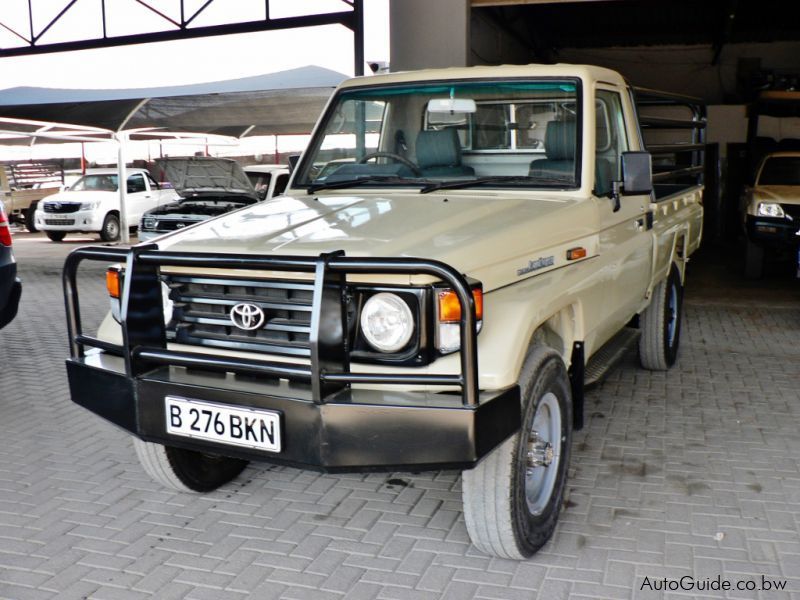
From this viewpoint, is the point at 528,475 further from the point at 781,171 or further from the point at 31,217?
the point at 31,217

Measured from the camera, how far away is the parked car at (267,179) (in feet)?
38.3

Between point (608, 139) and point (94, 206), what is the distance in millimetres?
15454

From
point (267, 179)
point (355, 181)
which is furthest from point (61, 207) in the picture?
point (355, 181)

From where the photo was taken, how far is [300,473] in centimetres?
420

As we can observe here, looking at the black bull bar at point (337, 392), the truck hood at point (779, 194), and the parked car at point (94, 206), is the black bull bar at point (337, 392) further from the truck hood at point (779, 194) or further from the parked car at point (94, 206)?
the parked car at point (94, 206)

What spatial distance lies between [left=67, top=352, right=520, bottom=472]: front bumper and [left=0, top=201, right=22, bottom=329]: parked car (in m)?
3.32

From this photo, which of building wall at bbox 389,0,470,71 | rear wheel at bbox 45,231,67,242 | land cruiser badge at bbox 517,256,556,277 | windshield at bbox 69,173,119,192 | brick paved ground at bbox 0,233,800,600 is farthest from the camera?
windshield at bbox 69,173,119,192

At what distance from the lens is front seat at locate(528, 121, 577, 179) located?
3.92m

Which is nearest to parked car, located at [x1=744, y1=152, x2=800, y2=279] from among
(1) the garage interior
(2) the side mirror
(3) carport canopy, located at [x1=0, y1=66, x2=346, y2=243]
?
(1) the garage interior

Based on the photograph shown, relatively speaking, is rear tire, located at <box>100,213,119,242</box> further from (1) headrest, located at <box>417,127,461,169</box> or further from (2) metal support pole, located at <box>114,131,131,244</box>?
(1) headrest, located at <box>417,127,461,169</box>

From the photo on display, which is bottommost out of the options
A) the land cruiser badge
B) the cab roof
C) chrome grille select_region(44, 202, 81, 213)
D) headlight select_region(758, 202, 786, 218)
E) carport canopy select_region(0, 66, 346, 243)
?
chrome grille select_region(44, 202, 81, 213)

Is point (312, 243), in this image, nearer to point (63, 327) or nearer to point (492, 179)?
point (492, 179)

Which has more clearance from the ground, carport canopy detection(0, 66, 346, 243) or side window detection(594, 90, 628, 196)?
carport canopy detection(0, 66, 346, 243)

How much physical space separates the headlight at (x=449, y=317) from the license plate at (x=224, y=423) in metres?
0.62
